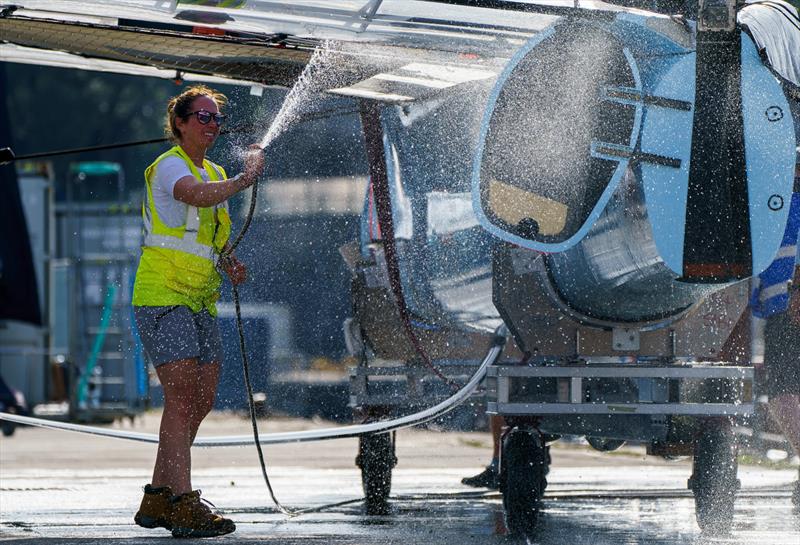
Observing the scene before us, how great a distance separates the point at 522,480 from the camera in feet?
24.8

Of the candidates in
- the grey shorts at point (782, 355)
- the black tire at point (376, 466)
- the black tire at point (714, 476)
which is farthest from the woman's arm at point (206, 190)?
A: the grey shorts at point (782, 355)

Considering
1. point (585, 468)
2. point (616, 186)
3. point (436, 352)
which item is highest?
point (616, 186)

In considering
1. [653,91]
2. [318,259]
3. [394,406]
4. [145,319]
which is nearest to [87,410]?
[318,259]

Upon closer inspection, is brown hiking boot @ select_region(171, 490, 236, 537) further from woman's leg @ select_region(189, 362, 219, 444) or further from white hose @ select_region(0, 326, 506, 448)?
white hose @ select_region(0, 326, 506, 448)

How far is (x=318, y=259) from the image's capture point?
14.5 metres

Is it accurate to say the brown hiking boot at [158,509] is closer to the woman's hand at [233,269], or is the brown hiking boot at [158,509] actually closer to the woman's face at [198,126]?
the woman's hand at [233,269]

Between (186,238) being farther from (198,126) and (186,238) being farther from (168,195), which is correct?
(198,126)

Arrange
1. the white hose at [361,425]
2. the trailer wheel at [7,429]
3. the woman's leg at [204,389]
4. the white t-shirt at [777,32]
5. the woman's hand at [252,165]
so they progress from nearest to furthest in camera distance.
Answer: the white t-shirt at [777,32]
the woman's hand at [252,165]
the woman's leg at [204,389]
the white hose at [361,425]
the trailer wheel at [7,429]

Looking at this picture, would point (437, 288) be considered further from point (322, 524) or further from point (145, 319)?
point (145, 319)

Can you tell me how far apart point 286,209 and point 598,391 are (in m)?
5.93

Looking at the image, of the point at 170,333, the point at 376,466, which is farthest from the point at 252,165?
Result: the point at 376,466

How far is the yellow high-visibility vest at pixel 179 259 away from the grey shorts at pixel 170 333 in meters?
0.04

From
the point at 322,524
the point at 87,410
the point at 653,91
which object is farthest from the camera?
the point at 87,410

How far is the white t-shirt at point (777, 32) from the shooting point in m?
7.06
